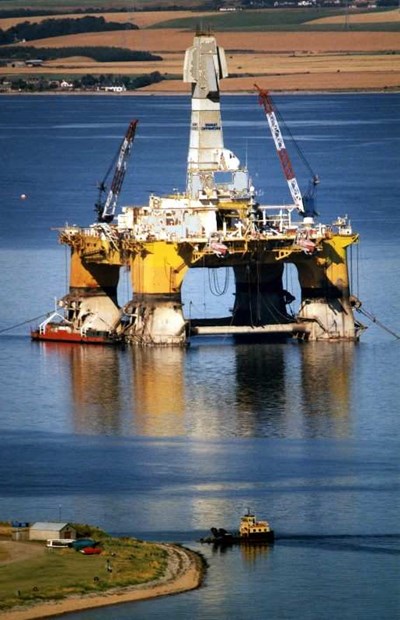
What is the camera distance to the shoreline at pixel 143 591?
187 ft

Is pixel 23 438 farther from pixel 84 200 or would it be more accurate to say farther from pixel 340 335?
pixel 84 200

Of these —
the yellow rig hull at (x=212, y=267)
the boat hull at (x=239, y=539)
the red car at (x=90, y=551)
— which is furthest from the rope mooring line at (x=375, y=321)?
the red car at (x=90, y=551)

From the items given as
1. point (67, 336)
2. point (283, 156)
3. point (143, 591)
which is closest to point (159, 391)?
point (67, 336)

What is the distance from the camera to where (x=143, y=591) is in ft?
192

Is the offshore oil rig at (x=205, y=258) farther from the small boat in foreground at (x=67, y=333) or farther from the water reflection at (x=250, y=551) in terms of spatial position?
the water reflection at (x=250, y=551)

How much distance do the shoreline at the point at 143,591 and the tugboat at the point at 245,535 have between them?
3.29ft

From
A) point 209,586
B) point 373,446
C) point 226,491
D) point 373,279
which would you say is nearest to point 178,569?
point 209,586

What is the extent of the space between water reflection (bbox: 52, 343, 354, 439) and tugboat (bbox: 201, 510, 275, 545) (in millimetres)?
11979

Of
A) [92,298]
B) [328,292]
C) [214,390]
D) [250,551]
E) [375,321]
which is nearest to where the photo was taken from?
[250,551]

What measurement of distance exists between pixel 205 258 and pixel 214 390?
6.53 m

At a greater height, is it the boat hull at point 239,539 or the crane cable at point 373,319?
the crane cable at point 373,319

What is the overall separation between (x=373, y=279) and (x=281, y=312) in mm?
14141

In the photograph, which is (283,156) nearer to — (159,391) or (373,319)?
(373,319)

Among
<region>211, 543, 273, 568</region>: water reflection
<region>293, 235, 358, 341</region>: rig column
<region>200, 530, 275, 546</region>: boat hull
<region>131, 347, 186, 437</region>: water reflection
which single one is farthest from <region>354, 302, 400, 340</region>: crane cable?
<region>211, 543, 273, 568</region>: water reflection
